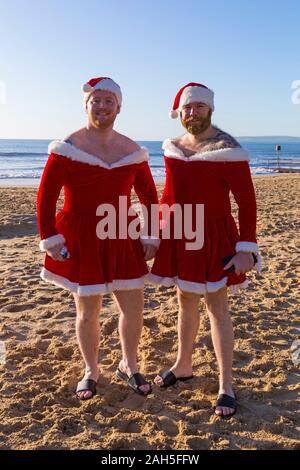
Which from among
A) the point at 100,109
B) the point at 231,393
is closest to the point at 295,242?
the point at 231,393

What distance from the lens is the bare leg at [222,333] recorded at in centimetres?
245

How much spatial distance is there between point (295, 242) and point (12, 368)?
4.34 metres

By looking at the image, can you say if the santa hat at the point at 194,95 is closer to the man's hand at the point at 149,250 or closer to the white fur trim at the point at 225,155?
the white fur trim at the point at 225,155

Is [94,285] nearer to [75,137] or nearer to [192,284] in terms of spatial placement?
[192,284]

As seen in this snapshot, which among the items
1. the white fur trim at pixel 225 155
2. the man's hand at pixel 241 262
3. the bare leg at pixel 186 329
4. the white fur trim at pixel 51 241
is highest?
the white fur trim at pixel 225 155

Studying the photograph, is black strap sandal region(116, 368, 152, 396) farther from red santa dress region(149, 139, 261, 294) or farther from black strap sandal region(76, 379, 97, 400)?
red santa dress region(149, 139, 261, 294)

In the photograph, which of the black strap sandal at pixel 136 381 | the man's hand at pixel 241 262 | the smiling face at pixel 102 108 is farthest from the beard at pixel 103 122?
the black strap sandal at pixel 136 381

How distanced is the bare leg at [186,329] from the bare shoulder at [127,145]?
32.2 inches

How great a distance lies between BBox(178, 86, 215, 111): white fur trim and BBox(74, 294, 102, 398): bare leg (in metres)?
1.16

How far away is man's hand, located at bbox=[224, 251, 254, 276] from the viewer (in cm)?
A: 234

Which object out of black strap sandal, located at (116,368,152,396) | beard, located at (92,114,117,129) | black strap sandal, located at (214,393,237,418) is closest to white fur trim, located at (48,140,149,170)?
beard, located at (92,114,117,129)

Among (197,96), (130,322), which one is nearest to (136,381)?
(130,322)

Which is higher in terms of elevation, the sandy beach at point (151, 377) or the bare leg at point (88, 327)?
the bare leg at point (88, 327)

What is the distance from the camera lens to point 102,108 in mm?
2393
